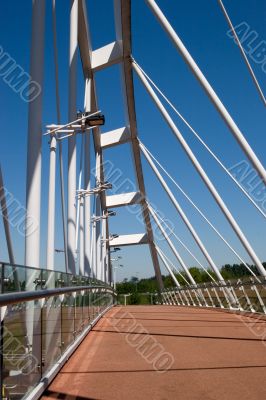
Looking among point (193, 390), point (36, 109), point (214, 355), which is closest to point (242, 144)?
point (36, 109)

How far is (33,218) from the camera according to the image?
411 inches

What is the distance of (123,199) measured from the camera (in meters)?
45.5

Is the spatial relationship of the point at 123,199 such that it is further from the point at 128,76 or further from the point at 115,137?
the point at 128,76

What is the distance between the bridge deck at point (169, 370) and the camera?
15.5ft

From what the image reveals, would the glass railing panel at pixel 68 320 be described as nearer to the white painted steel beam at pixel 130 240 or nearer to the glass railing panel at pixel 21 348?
the glass railing panel at pixel 21 348

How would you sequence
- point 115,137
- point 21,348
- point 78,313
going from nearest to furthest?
point 21,348 < point 78,313 < point 115,137

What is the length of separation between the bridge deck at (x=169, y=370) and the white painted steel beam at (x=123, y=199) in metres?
34.5

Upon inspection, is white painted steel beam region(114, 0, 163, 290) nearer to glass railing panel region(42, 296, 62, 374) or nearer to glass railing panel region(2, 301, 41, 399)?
glass railing panel region(42, 296, 62, 374)

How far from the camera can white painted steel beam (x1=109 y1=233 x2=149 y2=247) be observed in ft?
173

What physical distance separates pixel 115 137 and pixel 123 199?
11.5m

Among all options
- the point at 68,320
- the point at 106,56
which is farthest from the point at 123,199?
the point at 68,320

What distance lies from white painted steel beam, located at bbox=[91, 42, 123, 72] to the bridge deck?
57.2ft

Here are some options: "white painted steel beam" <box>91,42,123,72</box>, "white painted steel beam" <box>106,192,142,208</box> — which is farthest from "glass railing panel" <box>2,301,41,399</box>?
"white painted steel beam" <box>106,192,142,208</box>

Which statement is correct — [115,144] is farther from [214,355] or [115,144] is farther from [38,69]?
[214,355]
